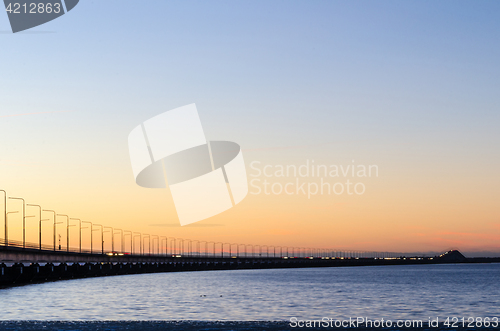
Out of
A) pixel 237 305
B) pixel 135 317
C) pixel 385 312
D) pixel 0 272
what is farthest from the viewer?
pixel 0 272

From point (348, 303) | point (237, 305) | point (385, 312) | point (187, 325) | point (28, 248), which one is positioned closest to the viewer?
point (187, 325)

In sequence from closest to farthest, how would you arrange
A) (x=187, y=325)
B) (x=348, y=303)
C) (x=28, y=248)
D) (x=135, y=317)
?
(x=187, y=325), (x=135, y=317), (x=348, y=303), (x=28, y=248)

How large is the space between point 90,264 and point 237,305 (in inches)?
5087

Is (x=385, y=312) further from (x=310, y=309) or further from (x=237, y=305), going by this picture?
(x=237, y=305)

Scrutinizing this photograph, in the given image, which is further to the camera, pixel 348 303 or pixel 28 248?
pixel 28 248

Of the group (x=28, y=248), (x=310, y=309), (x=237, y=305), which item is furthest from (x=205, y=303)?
(x=28, y=248)

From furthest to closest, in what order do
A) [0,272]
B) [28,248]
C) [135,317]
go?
1. [28,248]
2. [0,272]
3. [135,317]

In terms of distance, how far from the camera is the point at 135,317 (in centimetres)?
6075

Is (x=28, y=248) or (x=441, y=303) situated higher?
(x=28, y=248)

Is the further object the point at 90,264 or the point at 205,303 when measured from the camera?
the point at 90,264

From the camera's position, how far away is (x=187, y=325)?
41.7 metres

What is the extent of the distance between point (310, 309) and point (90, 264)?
13679 cm

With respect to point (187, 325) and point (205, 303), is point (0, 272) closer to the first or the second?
point (205, 303)

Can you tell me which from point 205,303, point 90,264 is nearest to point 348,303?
point 205,303
